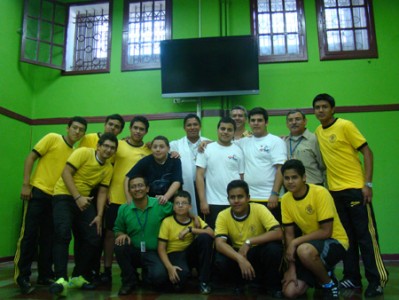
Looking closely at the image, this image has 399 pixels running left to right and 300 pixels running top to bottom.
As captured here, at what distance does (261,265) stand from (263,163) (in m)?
0.85

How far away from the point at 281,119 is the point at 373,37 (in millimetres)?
1770

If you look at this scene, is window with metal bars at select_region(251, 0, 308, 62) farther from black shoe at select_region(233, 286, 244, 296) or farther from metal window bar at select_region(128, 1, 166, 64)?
black shoe at select_region(233, 286, 244, 296)

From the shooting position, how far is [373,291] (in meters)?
2.46

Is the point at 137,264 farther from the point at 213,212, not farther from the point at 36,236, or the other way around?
the point at 36,236

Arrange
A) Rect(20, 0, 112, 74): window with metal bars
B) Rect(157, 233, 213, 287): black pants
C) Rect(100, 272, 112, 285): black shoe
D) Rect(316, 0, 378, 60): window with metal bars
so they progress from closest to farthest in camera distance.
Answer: Rect(157, 233, 213, 287): black pants → Rect(100, 272, 112, 285): black shoe → Rect(316, 0, 378, 60): window with metal bars → Rect(20, 0, 112, 74): window with metal bars

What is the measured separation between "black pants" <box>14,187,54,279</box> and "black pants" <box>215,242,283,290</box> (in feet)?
5.12

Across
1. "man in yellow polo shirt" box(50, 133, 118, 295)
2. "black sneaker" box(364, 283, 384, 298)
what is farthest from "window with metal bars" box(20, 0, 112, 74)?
"black sneaker" box(364, 283, 384, 298)

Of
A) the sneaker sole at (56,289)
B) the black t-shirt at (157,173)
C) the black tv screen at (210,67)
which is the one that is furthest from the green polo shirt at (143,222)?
the black tv screen at (210,67)

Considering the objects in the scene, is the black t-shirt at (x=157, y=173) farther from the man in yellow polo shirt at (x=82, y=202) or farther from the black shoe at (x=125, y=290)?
the black shoe at (x=125, y=290)

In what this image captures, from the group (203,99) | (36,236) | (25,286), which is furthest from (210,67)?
(25,286)

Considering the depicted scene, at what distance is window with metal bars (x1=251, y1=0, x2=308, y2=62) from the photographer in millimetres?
4953

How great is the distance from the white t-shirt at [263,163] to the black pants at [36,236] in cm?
180

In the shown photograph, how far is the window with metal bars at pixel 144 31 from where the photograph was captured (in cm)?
522

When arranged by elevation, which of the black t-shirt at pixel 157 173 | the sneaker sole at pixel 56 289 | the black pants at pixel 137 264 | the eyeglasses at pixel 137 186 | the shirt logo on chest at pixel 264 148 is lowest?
the sneaker sole at pixel 56 289
